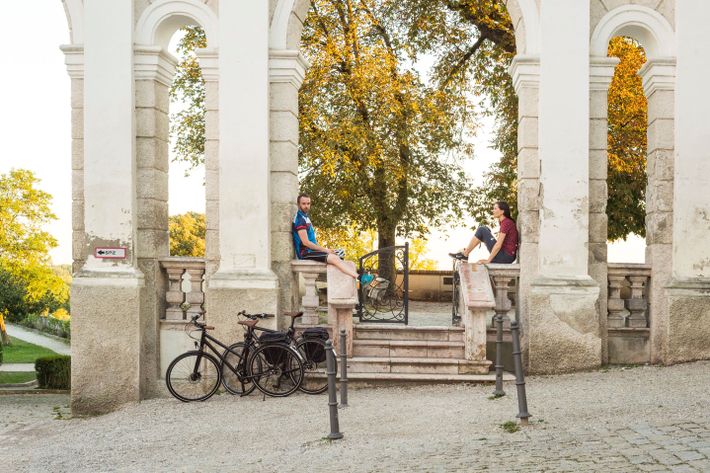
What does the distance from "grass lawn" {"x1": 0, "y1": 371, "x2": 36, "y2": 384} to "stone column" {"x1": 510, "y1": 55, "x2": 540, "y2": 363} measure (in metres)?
19.3

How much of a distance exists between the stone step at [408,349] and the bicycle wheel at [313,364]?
2.20 ft

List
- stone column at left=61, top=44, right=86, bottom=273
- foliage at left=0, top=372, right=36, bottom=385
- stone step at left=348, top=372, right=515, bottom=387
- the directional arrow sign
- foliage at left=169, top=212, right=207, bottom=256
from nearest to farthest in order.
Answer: stone step at left=348, top=372, right=515, bottom=387 → the directional arrow sign → stone column at left=61, top=44, right=86, bottom=273 → foliage at left=0, top=372, right=36, bottom=385 → foliage at left=169, top=212, right=207, bottom=256

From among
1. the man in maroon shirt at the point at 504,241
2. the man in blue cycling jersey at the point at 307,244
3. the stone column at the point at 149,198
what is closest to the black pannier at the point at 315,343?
the man in blue cycling jersey at the point at 307,244

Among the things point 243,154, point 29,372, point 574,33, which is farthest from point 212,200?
point 29,372

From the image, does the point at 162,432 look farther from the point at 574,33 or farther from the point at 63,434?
the point at 574,33

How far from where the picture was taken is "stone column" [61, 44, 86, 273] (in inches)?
456

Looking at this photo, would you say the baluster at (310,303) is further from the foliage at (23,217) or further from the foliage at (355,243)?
the foliage at (23,217)

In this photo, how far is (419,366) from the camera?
35.1 ft

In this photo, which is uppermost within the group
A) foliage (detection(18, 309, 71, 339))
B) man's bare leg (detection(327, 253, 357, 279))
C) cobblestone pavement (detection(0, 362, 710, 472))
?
man's bare leg (detection(327, 253, 357, 279))

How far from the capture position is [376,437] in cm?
783

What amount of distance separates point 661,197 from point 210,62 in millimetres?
6360

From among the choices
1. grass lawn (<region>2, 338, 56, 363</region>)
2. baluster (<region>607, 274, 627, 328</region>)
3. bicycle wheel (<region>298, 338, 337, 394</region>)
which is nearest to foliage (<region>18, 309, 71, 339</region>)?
grass lawn (<region>2, 338, 56, 363</region>)

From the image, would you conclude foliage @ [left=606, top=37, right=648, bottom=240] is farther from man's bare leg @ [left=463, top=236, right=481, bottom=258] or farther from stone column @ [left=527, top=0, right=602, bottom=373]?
stone column @ [left=527, top=0, right=602, bottom=373]

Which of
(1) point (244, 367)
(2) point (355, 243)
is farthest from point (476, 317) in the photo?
(2) point (355, 243)
